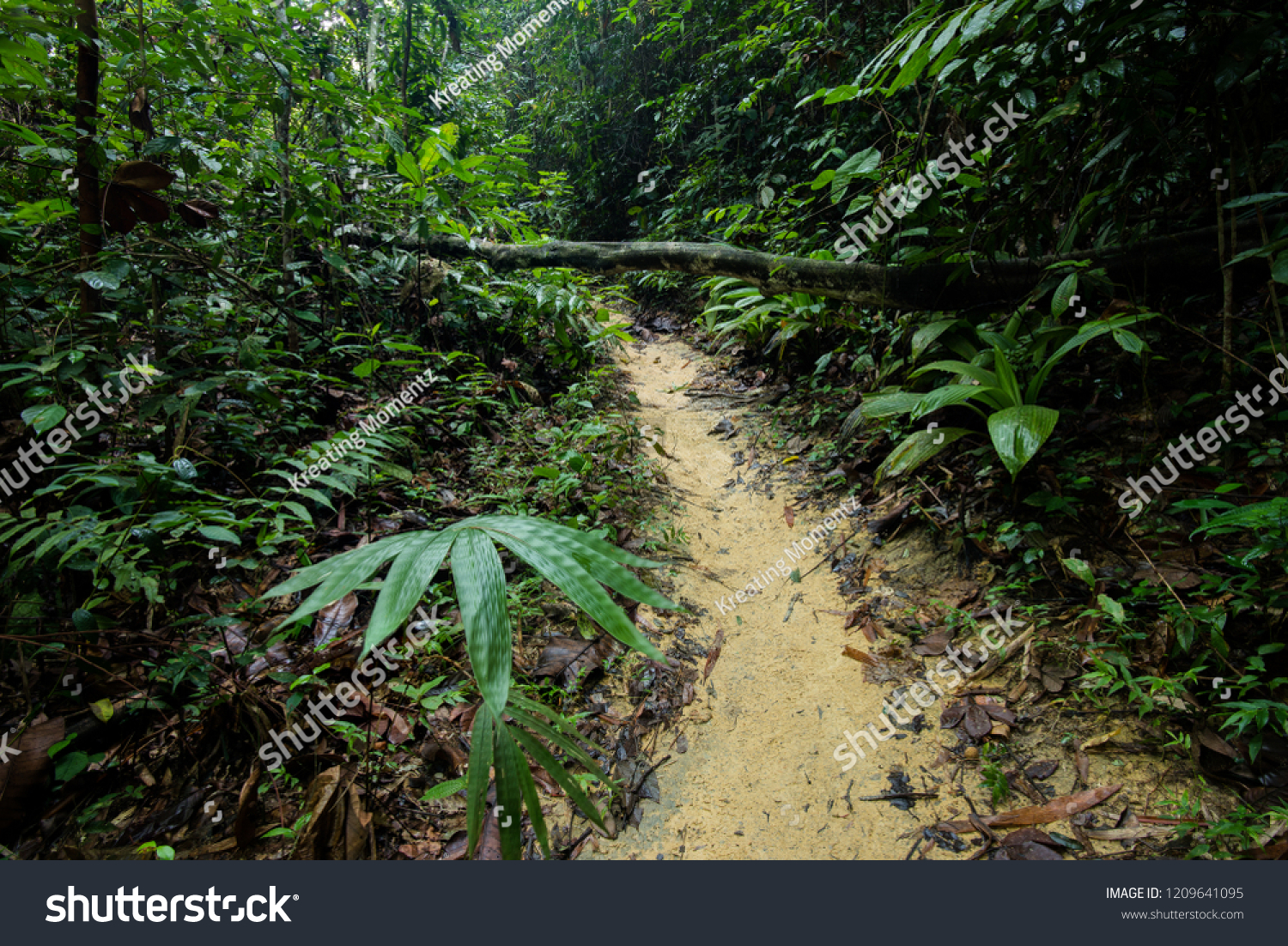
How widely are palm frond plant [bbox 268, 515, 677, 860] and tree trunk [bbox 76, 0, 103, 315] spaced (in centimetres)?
242

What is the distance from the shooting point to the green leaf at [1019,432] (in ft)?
7.47

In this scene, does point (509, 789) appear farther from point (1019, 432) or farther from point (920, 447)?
point (920, 447)

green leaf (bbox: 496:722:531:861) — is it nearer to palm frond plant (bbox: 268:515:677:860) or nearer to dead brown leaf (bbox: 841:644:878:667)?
palm frond plant (bbox: 268:515:677:860)

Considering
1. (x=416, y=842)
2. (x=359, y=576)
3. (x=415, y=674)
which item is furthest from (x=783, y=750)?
(x=359, y=576)

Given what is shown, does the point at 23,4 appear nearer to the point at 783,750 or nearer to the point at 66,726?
the point at 66,726

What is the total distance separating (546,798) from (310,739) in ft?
2.58

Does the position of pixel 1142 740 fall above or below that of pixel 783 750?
below

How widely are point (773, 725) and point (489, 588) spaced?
1748 millimetres

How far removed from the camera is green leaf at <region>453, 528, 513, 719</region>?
28.9 inches

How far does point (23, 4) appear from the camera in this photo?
1805 mm

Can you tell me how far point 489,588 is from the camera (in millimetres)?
826

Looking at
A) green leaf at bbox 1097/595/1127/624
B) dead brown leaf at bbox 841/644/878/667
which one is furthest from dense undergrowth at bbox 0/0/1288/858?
dead brown leaf at bbox 841/644/878/667

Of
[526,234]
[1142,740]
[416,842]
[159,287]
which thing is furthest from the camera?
[526,234]

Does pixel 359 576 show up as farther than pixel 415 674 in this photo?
No
